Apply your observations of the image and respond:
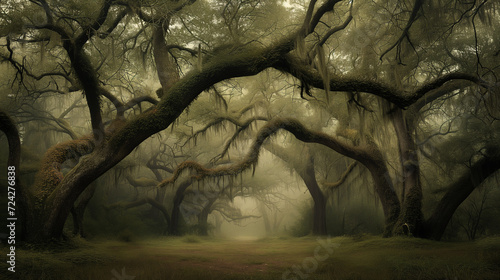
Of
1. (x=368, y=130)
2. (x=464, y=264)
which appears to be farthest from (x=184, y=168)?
(x=464, y=264)

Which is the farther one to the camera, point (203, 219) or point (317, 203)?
point (203, 219)

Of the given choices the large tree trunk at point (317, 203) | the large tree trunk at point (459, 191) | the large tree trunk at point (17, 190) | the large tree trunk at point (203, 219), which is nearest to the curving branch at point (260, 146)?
the large tree trunk at point (459, 191)

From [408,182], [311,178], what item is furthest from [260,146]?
[311,178]

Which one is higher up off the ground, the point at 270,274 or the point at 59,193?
the point at 59,193

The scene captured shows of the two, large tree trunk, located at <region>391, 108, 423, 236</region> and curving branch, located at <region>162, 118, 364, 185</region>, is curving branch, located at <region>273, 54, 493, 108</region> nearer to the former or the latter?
large tree trunk, located at <region>391, 108, 423, 236</region>

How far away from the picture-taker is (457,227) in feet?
39.9

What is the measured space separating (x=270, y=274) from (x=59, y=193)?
460cm

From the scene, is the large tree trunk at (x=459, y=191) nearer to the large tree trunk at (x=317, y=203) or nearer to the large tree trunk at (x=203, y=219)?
the large tree trunk at (x=317, y=203)

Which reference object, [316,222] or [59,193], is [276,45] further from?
[316,222]

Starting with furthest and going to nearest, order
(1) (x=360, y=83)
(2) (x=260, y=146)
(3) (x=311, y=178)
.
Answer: (3) (x=311, y=178) < (2) (x=260, y=146) < (1) (x=360, y=83)

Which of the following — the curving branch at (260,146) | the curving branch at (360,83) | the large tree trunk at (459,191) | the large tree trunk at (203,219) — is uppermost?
the curving branch at (360,83)

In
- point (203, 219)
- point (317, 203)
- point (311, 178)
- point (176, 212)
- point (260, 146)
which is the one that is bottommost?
point (203, 219)

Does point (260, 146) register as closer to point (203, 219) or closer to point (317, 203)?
point (317, 203)

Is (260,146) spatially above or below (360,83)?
below
